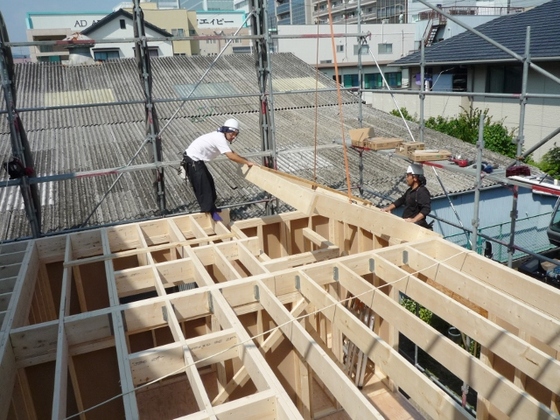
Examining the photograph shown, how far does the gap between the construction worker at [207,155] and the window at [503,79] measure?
53.2 ft

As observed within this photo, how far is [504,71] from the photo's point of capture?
1922 centimetres

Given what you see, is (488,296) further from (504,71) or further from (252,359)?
(504,71)

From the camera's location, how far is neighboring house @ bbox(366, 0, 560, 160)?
55.9ft

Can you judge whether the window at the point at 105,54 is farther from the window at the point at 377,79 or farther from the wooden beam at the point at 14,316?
the wooden beam at the point at 14,316

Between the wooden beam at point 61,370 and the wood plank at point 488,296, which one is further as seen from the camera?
the wood plank at point 488,296

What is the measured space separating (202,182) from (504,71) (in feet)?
56.1

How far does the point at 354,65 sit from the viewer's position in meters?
34.9

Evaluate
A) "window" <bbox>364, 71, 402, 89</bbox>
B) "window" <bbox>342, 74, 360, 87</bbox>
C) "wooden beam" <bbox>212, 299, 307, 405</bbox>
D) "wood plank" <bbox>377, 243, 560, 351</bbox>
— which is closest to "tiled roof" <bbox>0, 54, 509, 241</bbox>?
"wood plank" <bbox>377, 243, 560, 351</bbox>

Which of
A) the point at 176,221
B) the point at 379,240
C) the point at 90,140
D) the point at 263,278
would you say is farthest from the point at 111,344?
the point at 90,140

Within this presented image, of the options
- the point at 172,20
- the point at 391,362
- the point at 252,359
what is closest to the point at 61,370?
the point at 252,359

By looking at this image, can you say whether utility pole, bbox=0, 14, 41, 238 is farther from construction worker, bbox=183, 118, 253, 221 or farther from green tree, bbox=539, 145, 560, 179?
green tree, bbox=539, 145, 560, 179

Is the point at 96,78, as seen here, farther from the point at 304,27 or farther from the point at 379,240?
the point at 304,27

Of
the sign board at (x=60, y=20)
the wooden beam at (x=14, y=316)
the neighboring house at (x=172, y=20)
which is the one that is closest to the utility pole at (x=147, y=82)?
the wooden beam at (x=14, y=316)

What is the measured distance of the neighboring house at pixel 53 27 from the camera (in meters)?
38.1
